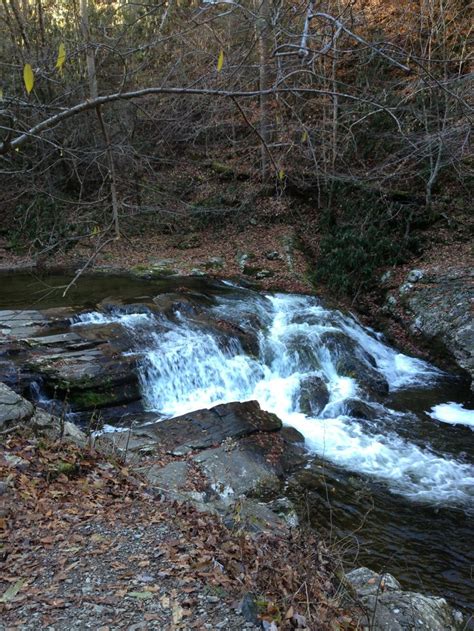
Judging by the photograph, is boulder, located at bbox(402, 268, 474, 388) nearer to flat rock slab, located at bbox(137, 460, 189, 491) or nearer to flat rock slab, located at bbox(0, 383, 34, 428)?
flat rock slab, located at bbox(137, 460, 189, 491)

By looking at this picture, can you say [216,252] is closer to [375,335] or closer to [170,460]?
[375,335]

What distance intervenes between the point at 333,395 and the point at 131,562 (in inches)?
271

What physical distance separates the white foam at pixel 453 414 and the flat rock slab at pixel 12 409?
7.14m

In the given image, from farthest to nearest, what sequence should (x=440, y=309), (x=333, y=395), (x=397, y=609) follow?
(x=440, y=309) < (x=333, y=395) < (x=397, y=609)

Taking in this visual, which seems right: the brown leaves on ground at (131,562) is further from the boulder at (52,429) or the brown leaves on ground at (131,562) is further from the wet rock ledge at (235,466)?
the boulder at (52,429)

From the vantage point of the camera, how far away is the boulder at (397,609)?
3588 mm

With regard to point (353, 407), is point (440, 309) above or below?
above

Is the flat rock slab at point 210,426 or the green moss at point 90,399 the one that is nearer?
the flat rock slab at point 210,426

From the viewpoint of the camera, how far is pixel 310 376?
396 inches

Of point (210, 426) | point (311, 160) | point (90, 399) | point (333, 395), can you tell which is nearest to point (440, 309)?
point (333, 395)

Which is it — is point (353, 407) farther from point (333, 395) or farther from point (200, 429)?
point (200, 429)

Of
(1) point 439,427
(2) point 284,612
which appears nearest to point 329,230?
(1) point 439,427

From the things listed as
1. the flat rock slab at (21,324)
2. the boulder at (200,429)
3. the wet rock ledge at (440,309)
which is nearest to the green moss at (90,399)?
the boulder at (200,429)

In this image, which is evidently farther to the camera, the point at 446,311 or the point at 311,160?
the point at 311,160
